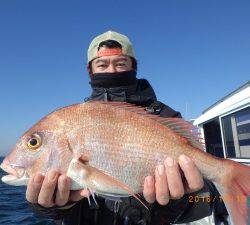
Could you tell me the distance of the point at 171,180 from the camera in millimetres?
3229

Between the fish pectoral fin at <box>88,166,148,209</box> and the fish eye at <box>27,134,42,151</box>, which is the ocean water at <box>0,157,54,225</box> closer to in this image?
the fish eye at <box>27,134,42,151</box>

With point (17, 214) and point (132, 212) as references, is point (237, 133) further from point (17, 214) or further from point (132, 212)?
point (17, 214)

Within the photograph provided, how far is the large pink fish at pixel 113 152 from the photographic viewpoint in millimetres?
3041

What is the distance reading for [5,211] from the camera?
16.9 metres

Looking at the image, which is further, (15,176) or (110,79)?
(110,79)

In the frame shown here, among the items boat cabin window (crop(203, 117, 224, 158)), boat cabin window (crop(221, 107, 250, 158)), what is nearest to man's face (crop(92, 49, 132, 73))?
boat cabin window (crop(221, 107, 250, 158))

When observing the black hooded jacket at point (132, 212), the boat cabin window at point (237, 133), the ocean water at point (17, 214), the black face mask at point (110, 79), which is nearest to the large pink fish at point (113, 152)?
the black hooded jacket at point (132, 212)

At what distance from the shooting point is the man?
3.17 m

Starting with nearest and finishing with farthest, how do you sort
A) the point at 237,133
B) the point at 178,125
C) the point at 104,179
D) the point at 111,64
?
the point at 104,179 < the point at 178,125 < the point at 111,64 < the point at 237,133

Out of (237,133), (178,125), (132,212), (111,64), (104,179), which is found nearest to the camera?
(104,179)

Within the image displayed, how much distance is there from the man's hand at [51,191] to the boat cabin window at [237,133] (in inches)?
207

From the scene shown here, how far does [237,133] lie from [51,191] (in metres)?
6.53

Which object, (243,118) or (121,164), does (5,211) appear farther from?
(121,164)

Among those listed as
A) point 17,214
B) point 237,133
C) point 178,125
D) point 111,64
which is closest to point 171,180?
point 178,125
